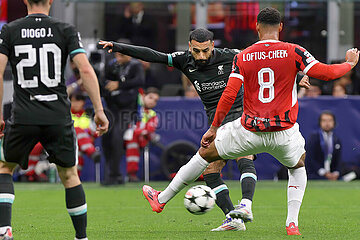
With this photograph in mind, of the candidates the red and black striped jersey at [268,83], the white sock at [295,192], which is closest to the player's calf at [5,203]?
the red and black striped jersey at [268,83]

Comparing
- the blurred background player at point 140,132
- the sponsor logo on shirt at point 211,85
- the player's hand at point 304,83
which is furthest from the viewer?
the blurred background player at point 140,132

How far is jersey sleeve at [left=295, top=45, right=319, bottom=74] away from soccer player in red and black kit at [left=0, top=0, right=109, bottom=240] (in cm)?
179

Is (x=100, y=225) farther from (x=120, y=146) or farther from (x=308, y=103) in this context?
(x=308, y=103)

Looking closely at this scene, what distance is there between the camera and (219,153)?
21.2 feet

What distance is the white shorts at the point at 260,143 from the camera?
20.5 feet

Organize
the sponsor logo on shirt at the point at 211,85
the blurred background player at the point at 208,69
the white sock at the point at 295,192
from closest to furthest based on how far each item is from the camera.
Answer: the white sock at the point at 295,192 < the blurred background player at the point at 208,69 < the sponsor logo on shirt at the point at 211,85

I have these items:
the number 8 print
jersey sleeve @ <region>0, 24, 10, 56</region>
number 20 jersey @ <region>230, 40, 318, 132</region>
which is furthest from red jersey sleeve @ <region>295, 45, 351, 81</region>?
jersey sleeve @ <region>0, 24, 10, 56</region>

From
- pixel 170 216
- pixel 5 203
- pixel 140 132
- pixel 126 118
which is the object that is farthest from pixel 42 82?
pixel 140 132

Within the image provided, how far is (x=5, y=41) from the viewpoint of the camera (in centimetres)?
538

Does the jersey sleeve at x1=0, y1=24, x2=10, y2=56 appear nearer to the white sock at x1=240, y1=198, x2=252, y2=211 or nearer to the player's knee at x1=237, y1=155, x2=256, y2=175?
the white sock at x1=240, y1=198, x2=252, y2=211

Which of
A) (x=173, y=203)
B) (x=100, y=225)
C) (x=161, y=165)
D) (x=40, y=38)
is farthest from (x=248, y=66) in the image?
(x=161, y=165)

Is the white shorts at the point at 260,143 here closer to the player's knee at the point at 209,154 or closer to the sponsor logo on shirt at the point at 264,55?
Answer: the player's knee at the point at 209,154

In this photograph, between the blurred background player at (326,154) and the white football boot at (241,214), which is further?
the blurred background player at (326,154)

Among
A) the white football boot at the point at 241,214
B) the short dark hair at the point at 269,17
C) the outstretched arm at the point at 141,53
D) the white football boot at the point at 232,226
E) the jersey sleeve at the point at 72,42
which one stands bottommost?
the white football boot at the point at 232,226
